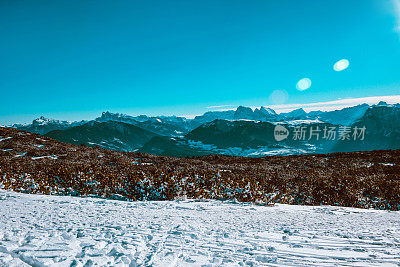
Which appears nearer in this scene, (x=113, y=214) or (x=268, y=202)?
(x=113, y=214)

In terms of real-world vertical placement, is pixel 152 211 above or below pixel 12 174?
below

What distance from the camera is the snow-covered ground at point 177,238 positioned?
12.4 ft

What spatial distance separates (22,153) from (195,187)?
2161 centimetres

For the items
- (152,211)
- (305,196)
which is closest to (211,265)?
(152,211)

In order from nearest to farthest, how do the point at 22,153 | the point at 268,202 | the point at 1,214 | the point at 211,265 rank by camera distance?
1. the point at 211,265
2. the point at 1,214
3. the point at 268,202
4. the point at 22,153

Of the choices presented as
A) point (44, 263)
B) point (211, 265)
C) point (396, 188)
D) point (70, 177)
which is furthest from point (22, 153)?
point (396, 188)

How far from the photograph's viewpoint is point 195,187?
1114 cm

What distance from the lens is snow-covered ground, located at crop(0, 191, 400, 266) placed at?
379cm

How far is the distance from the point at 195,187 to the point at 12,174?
10471 mm

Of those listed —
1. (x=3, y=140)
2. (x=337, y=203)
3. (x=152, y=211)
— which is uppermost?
(x=3, y=140)

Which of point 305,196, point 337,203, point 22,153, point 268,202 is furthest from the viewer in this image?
point 22,153

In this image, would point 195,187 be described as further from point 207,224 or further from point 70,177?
point 70,177

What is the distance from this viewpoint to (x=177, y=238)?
4777 mm

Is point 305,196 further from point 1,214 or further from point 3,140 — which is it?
point 3,140
